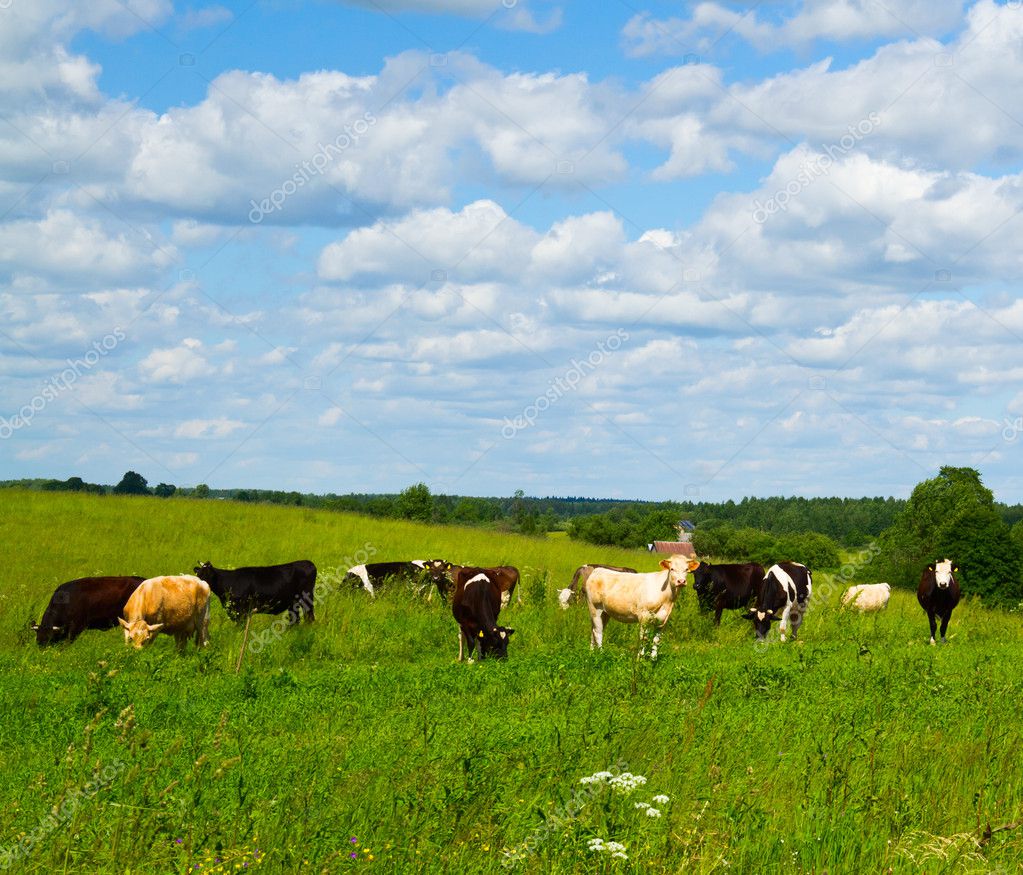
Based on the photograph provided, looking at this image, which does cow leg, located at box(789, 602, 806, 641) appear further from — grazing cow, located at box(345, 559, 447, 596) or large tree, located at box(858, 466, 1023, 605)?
large tree, located at box(858, 466, 1023, 605)

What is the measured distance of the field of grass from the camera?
531cm

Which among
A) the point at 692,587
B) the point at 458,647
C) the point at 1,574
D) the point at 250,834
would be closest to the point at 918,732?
the point at 250,834

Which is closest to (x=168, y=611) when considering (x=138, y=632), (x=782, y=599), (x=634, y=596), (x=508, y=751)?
(x=138, y=632)

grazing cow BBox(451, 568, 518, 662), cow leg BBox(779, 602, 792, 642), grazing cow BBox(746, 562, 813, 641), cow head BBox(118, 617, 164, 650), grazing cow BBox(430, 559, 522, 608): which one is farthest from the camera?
grazing cow BBox(430, 559, 522, 608)

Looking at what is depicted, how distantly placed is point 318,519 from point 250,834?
33.8 m

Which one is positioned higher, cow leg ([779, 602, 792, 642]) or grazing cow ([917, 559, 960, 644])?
grazing cow ([917, 559, 960, 644])

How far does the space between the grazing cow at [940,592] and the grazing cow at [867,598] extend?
2379mm

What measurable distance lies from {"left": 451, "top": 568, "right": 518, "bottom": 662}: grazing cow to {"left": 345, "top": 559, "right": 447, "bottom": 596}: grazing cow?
315 inches

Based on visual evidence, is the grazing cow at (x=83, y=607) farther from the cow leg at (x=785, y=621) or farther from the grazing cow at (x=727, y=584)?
the cow leg at (x=785, y=621)

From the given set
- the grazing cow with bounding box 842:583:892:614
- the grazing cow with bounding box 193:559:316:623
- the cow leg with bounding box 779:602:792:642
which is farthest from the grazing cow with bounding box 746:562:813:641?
the grazing cow with bounding box 193:559:316:623

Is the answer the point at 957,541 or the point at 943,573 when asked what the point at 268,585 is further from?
the point at 957,541

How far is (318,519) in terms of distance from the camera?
127 feet

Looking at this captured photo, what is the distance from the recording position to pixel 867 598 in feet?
80.9

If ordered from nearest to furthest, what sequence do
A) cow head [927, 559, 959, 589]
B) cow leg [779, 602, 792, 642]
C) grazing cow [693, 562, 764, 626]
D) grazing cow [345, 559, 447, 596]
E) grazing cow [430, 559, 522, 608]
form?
cow leg [779, 602, 792, 642]
grazing cow [430, 559, 522, 608]
cow head [927, 559, 959, 589]
grazing cow [693, 562, 764, 626]
grazing cow [345, 559, 447, 596]
